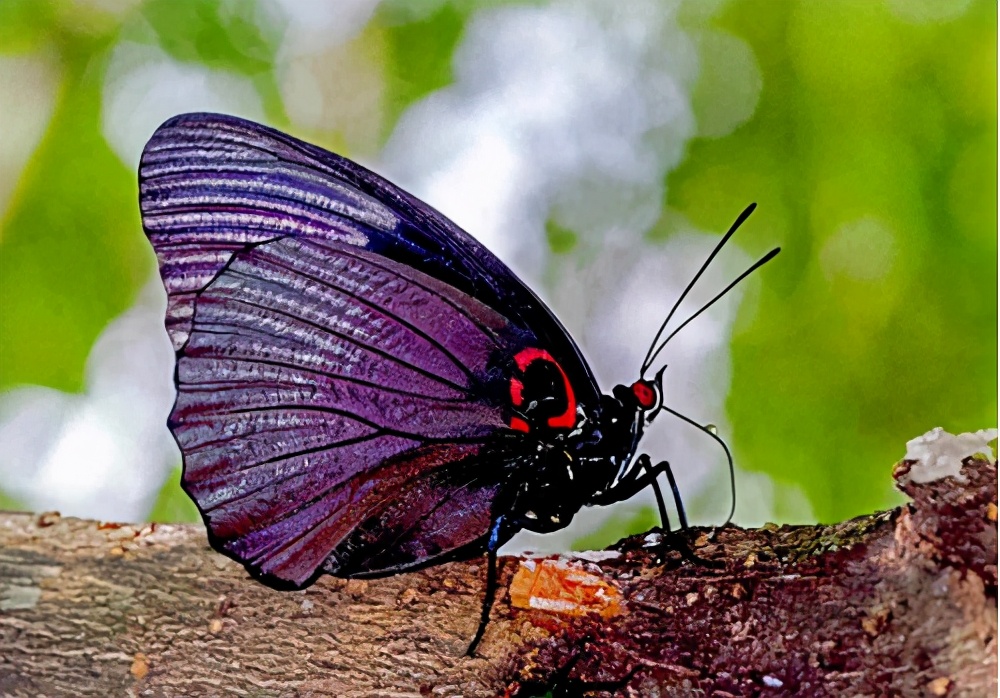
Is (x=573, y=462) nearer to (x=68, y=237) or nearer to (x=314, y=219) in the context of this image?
(x=314, y=219)

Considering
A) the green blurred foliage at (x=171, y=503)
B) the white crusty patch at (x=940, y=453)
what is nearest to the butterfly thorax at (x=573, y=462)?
the white crusty patch at (x=940, y=453)

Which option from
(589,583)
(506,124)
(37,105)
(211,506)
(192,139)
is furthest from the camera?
(37,105)

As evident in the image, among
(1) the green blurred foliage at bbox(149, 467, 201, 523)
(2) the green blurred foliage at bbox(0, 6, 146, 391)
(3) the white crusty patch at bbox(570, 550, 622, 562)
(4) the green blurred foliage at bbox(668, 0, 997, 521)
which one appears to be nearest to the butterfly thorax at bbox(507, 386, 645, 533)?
(3) the white crusty patch at bbox(570, 550, 622, 562)

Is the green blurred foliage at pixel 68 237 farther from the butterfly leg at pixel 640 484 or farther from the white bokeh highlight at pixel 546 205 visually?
the butterfly leg at pixel 640 484

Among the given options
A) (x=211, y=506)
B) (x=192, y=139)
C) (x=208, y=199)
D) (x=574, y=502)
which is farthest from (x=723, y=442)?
(x=192, y=139)

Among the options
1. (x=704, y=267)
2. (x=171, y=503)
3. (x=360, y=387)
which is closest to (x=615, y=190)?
(x=704, y=267)

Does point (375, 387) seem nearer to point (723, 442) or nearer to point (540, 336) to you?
point (540, 336)
